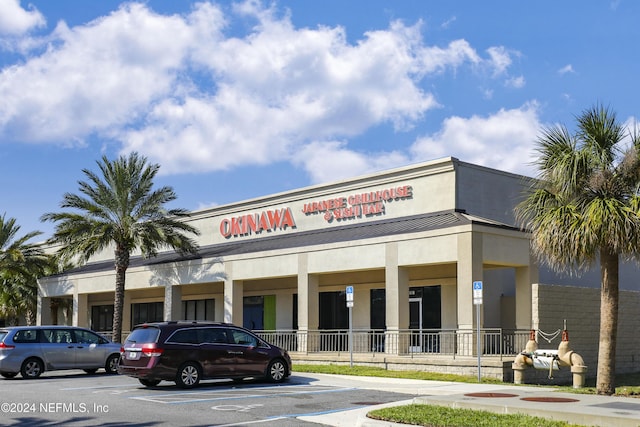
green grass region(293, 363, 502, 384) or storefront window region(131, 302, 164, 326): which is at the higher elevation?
storefront window region(131, 302, 164, 326)

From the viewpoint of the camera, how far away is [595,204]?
17.4m

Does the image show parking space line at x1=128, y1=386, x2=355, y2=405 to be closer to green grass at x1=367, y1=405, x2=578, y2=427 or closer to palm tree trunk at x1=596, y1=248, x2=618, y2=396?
green grass at x1=367, y1=405, x2=578, y2=427

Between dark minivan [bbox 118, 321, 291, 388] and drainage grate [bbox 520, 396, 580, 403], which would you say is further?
dark minivan [bbox 118, 321, 291, 388]

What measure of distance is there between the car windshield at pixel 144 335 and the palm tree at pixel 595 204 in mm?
9457

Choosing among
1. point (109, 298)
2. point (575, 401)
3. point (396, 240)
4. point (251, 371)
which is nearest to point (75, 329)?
point (251, 371)

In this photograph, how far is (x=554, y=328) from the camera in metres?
23.9

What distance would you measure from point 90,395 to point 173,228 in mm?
20115

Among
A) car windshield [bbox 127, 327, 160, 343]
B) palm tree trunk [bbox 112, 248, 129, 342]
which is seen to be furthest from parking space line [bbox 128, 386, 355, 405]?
palm tree trunk [bbox 112, 248, 129, 342]

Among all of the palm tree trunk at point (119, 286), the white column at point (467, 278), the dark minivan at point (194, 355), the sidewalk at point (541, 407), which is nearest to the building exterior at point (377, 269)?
the white column at point (467, 278)

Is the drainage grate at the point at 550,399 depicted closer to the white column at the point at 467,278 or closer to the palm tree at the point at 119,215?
the white column at the point at 467,278

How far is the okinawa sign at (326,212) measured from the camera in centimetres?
3028

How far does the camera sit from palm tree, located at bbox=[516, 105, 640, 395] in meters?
17.4

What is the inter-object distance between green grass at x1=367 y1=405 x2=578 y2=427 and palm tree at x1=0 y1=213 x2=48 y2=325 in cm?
3407

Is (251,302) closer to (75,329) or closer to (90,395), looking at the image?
(75,329)
